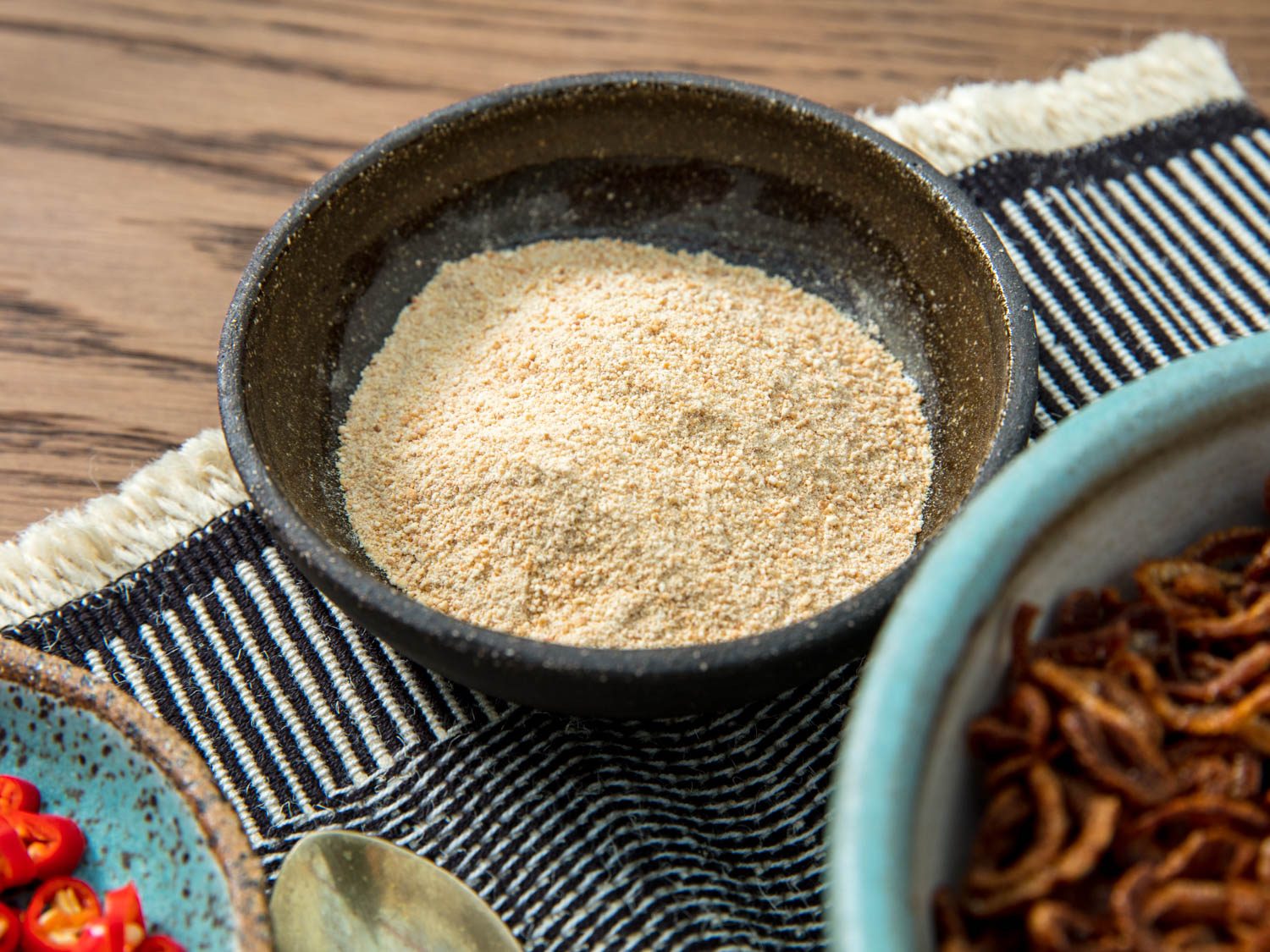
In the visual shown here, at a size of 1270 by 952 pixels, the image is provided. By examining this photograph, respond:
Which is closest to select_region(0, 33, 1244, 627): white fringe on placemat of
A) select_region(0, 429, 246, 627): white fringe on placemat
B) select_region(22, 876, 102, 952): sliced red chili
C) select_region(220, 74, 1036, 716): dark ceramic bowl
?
select_region(0, 429, 246, 627): white fringe on placemat

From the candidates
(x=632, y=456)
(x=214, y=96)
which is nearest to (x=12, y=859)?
(x=632, y=456)

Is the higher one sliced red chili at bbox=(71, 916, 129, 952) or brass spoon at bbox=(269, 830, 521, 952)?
sliced red chili at bbox=(71, 916, 129, 952)

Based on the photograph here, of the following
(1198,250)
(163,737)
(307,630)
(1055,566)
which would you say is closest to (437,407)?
(307,630)

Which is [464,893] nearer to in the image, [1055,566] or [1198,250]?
[1055,566]

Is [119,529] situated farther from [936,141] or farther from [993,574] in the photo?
[936,141]

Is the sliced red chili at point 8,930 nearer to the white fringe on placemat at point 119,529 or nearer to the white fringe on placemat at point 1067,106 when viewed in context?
the white fringe on placemat at point 119,529

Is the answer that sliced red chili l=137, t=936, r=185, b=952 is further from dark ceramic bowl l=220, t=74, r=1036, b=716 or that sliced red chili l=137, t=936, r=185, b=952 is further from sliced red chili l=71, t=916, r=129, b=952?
dark ceramic bowl l=220, t=74, r=1036, b=716
